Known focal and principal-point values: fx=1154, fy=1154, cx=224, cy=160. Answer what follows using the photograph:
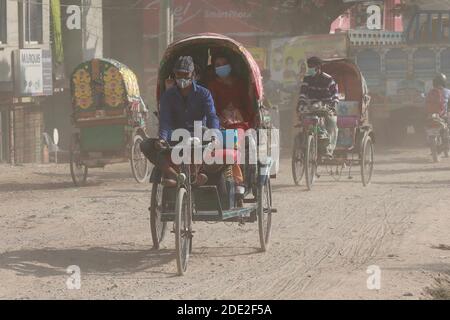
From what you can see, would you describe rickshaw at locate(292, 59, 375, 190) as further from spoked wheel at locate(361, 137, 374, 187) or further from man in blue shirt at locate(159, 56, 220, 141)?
man in blue shirt at locate(159, 56, 220, 141)

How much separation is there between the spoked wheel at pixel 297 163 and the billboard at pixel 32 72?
10.0 meters

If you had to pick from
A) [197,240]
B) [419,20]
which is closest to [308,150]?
[197,240]

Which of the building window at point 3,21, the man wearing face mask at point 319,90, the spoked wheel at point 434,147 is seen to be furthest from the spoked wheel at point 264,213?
the building window at point 3,21

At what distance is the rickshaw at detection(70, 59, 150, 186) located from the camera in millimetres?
19578

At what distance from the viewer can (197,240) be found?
12.5m

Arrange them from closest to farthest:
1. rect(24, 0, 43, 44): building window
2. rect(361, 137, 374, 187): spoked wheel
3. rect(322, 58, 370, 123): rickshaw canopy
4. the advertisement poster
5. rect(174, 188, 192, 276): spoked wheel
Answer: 1. rect(174, 188, 192, 276): spoked wheel
2. rect(361, 137, 374, 187): spoked wheel
3. rect(322, 58, 370, 123): rickshaw canopy
4. rect(24, 0, 43, 44): building window
5. the advertisement poster

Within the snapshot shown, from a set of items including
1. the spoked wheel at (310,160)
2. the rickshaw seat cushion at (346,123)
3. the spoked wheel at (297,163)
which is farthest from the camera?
the rickshaw seat cushion at (346,123)

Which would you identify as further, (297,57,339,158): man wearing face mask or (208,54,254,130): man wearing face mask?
(297,57,339,158): man wearing face mask

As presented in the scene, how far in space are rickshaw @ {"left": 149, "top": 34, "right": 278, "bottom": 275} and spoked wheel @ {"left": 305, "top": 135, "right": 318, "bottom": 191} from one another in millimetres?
4975

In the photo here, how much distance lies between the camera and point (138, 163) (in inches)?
781

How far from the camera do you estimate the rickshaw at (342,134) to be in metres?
18.2

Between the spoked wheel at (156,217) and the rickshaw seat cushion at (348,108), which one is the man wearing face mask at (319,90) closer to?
the rickshaw seat cushion at (348,108)

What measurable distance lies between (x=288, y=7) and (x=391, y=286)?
81.2 feet

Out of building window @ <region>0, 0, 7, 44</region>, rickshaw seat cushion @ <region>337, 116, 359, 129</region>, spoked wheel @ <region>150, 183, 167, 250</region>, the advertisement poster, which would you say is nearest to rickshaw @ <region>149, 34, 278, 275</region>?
spoked wheel @ <region>150, 183, 167, 250</region>
